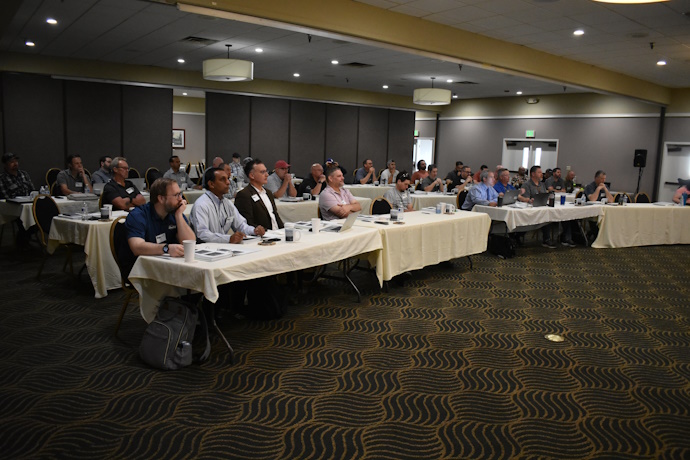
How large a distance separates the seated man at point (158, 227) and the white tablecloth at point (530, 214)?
4.87 metres

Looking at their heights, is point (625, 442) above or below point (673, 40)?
below

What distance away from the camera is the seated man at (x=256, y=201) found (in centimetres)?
522

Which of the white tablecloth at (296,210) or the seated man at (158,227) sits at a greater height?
the seated man at (158,227)

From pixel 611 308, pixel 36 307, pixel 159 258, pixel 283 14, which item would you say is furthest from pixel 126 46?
pixel 611 308

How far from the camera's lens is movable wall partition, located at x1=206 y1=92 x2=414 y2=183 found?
13938 mm

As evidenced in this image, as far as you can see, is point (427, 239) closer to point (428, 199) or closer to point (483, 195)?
point (483, 195)

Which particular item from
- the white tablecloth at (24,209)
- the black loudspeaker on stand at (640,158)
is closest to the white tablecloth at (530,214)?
the black loudspeaker on stand at (640,158)

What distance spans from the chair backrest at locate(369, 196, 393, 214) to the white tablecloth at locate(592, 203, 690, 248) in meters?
4.42

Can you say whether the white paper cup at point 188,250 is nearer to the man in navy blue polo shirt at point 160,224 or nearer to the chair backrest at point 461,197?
the man in navy blue polo shirt at point 160,224

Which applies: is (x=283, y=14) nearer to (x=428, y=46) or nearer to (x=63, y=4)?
(x=428, y=46)

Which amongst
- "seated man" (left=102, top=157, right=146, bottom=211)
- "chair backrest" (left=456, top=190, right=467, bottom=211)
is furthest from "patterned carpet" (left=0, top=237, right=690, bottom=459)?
"chair backrest" (left=456, top=190, right=467, bottom=211)

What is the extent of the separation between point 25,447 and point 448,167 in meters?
16.8

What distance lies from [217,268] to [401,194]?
14.2ft

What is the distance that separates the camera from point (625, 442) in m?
2.99
